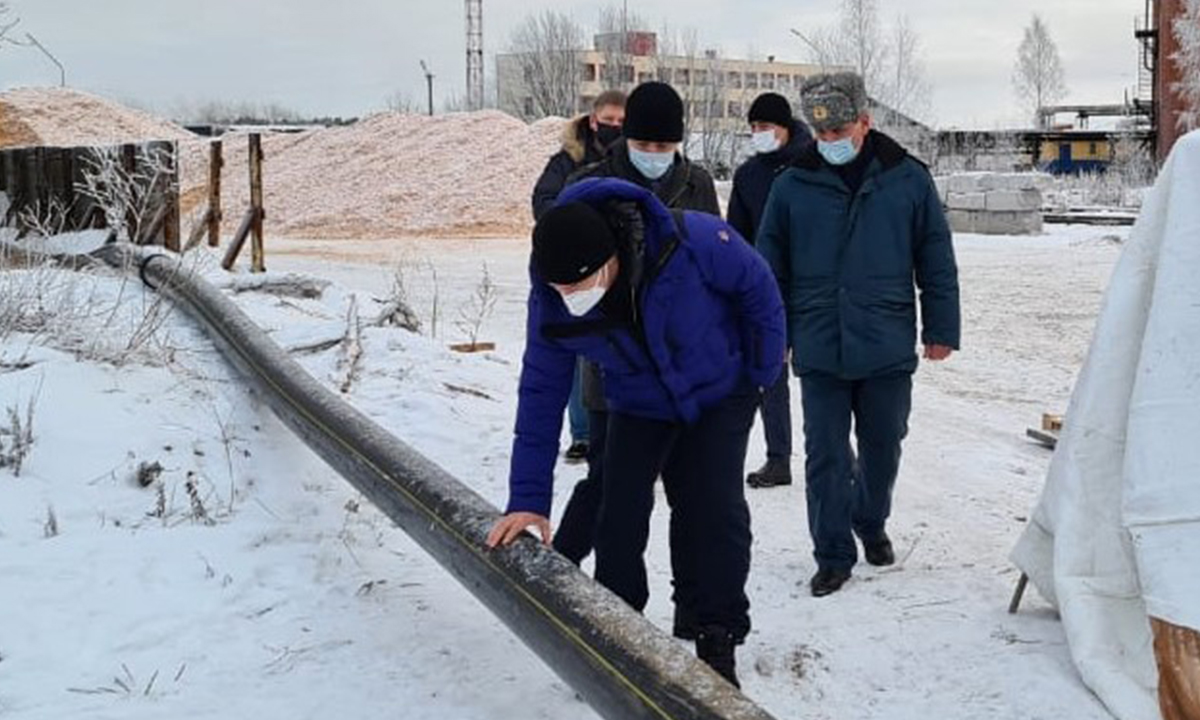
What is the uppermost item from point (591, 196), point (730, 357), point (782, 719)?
point (591, 196)

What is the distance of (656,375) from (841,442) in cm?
139

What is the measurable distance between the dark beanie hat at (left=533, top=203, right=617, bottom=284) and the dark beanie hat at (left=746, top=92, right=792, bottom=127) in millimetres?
2948

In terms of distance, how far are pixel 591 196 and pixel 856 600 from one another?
6.47 feet

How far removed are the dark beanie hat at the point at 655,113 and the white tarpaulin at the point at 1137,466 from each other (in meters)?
1.65

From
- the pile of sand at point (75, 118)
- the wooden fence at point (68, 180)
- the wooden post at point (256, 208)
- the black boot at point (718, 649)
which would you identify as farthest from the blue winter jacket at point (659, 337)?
the pile of sand at point (75, 118)

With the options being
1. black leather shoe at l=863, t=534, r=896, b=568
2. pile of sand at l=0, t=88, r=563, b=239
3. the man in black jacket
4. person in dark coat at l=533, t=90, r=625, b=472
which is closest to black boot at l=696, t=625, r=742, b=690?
black leather shoe at l=863, t=534, r=896, b=568

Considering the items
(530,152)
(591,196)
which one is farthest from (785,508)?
(530,152)

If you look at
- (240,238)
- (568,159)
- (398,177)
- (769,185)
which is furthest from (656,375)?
(398,177)

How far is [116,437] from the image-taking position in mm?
5254

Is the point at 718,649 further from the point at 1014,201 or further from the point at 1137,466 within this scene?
the point at 1014,201

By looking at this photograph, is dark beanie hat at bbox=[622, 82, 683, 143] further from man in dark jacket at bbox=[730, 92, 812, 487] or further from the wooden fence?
the wooden fence

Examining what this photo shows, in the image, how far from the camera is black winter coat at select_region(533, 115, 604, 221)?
5.89m

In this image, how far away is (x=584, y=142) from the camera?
19.4 ft

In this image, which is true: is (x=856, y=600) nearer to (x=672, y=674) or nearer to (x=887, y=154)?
(x=887, y=154)
